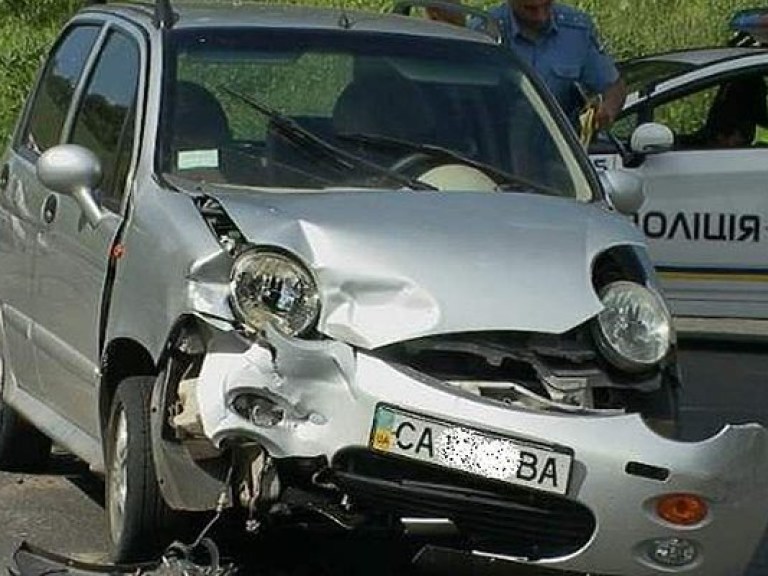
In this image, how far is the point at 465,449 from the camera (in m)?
5.13

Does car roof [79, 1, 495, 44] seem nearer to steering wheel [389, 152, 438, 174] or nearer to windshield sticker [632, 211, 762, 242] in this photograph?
steering wheel [389, 152, 438, 174]

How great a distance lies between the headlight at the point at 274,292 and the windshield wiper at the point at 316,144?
901 mm

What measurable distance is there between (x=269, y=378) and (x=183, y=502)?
1.87 feet

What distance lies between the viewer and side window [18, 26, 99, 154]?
7.32 meters

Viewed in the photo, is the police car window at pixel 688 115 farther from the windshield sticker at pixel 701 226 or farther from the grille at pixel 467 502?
the grille at pixel 467 502

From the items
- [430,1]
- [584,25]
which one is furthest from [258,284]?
[584,25]

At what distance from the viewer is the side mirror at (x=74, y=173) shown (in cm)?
625

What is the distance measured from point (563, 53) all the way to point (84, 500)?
3.21 meters

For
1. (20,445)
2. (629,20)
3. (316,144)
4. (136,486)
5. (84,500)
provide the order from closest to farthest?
(136,486) < (316,144) < (84,500) < (20,445) < (629,20)

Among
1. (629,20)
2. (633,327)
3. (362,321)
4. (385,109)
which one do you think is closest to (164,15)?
(385,109)

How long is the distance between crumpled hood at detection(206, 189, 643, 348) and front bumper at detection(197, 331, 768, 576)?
5.7 inches

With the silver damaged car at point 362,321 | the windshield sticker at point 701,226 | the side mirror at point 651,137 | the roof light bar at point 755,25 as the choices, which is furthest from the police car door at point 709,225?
the silver damaged car at point 362,321

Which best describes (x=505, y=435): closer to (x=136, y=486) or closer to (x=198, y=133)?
(x=136, y=486)

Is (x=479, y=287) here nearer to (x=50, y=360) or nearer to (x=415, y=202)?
(x=415, y=202)
